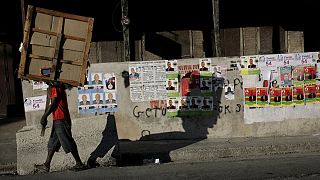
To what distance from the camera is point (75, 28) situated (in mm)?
7812

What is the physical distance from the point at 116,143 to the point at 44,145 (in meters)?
1.28

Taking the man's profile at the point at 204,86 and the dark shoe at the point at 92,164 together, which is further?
the man's profile at the point at 204,86

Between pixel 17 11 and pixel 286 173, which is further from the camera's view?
pixel 17 11

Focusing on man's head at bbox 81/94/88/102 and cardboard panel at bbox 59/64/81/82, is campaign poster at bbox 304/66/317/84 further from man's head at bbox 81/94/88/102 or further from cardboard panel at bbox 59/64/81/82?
cardboard panel at bbox 59/64/81/82

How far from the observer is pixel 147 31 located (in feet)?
48.6

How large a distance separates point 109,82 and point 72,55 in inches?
106

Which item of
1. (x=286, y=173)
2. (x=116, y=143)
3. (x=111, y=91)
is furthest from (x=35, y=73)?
(x=286, y=173)

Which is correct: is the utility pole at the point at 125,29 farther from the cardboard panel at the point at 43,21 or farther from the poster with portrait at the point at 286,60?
the cardboard panel at the point at 43,21

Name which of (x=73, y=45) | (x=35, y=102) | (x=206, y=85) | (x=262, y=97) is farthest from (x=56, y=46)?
(x=262, y=97)

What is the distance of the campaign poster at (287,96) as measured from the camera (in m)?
10.7

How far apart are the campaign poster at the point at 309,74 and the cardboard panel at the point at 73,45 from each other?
5.55m

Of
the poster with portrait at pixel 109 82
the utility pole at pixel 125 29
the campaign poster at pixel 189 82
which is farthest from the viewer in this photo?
the utility pole at pixel 125 29

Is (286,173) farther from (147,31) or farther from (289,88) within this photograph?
(147,31)

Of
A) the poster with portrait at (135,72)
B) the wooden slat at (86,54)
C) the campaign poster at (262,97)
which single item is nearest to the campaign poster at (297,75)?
the campaign poster at (262,97)
